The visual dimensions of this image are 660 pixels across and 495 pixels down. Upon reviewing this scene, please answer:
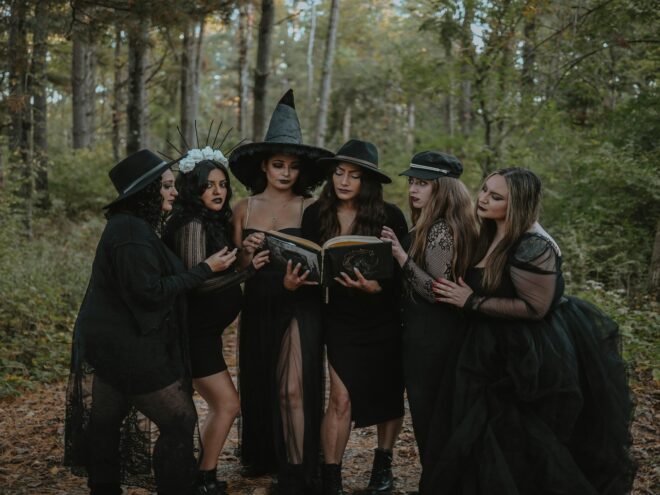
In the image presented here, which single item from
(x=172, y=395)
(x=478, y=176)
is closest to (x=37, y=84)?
(x=478, y=176)

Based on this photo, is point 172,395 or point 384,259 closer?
point 172,395

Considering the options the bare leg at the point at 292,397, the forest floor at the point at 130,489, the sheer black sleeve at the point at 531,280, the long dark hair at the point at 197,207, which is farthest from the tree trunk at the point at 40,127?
the sheer black sleeve at the point at 531,280

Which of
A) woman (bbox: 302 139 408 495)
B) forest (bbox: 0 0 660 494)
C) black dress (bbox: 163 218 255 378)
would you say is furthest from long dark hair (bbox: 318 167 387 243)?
forest (bbox: 0 0 660 494)

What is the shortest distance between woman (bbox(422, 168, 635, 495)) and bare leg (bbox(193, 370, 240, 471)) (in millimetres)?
1279

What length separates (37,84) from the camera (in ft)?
44.4

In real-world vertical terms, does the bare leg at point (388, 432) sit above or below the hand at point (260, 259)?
below

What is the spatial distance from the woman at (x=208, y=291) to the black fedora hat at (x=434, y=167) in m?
1.11

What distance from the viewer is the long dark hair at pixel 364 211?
13.6 ft

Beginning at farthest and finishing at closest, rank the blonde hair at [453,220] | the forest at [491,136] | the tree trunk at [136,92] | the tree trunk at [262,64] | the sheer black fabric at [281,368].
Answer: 1. the tree trunk at [262,64]
2. the tree trunk at [136,92]
3. the forest at [491,136]
4. the sheer black fabric at [281,368]
5. the blonde hair at [453,220]

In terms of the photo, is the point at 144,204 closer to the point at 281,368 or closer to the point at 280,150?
the point at 280,150

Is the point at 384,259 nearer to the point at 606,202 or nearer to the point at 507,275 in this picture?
the point at 507,275

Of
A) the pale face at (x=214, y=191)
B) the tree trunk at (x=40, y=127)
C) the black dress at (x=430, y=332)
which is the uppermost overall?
the tree trunk at (x=40, y=127)

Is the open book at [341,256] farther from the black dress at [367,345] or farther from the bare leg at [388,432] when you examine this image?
the bare leg at [388,432]

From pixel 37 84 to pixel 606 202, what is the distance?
38.3 ft
